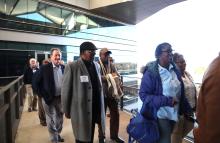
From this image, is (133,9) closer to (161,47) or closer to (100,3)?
(100,3)

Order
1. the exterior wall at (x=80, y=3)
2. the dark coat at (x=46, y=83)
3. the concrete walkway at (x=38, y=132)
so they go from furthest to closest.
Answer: the exterior wall at (x=80, y=3), the concrete walkway at (x=38, y=132), the dark coat at (x=46, y=83)

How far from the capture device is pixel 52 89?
476 centimetres

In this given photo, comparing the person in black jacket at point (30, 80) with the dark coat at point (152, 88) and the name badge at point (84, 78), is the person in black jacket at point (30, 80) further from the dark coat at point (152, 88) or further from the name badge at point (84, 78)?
the dark coat at point (152, 88)

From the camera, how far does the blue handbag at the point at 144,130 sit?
3.00 m

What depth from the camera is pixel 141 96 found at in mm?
3055

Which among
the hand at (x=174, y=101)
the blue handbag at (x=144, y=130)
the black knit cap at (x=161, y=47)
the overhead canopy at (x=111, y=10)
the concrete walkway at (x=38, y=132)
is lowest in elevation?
the concrete walkway at (x=38, y=132)

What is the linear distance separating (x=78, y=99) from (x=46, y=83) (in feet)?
5.01

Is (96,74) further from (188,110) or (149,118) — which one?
(188,110)

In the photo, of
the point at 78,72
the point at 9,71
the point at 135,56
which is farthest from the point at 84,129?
the point at 135,56

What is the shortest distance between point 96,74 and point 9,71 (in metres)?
13.3

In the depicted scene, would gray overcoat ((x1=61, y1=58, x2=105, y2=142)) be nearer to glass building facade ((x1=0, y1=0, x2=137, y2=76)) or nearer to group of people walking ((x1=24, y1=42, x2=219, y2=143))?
group of people walking ((x1=24, y1=42, x2=219, y2=143))

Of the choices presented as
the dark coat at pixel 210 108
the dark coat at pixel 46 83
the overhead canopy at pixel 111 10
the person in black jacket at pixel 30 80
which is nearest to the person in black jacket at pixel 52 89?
the dark coat at pixel 46 83

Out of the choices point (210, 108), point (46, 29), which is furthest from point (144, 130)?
point (46, 29)

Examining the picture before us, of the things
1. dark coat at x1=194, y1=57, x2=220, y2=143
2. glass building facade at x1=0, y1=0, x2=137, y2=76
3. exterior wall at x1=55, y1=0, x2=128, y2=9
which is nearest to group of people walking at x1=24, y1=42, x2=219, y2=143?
dark coat at x1=194, y1=57, x2=220, y2=143
